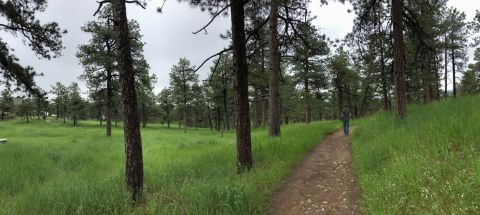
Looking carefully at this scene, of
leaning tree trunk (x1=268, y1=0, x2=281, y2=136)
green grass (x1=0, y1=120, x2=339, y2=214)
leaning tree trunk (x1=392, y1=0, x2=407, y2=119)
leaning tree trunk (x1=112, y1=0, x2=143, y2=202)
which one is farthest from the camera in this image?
leaning tree trunk (x1=268, y1=0, x2=281, y2=136)

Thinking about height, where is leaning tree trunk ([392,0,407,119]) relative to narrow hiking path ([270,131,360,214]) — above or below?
above

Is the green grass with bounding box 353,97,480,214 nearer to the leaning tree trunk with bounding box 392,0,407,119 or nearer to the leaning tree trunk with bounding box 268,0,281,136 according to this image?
the leaning tree trunk with bounding box 392,0,407,119

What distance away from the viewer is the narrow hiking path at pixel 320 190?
6.04 meters

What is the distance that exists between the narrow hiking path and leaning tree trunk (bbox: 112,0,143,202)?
2974 mm

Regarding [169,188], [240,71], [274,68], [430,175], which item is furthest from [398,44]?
[169,188]

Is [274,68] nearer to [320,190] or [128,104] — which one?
[320,190]

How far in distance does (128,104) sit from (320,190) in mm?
4655

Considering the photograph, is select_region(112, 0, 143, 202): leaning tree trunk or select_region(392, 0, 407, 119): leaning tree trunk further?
select_region(392, 0, 407, 119): leaning tree trunk

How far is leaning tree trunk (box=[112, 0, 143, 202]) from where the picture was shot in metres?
6.34

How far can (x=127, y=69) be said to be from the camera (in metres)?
6.39

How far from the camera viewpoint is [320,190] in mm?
7035

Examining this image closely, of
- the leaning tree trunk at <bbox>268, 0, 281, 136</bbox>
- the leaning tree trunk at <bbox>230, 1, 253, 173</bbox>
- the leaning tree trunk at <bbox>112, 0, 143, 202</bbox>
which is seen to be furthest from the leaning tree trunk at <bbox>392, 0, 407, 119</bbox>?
the leaning tree trunk at <bbox>112, 0, 143, 202</bbox>

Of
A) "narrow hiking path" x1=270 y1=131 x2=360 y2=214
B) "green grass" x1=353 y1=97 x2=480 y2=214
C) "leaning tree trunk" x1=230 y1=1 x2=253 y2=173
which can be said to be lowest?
"narrow hiking path" x1=270 y1=131 x2=360 y2=214

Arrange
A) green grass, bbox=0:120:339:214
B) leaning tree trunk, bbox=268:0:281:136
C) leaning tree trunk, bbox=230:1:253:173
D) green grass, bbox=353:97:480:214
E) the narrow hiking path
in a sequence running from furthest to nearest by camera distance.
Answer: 1. leaning tree trunk, bbox=268:0:281:136
2. leaning tree trunk, bbox=230:1:253:173
3. the narrow hiking path
4. green grass, bbox=0:120:339:214
5. green grass, bbox=353:97:480:214
